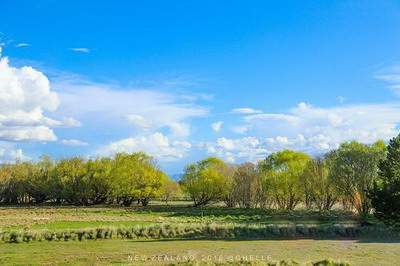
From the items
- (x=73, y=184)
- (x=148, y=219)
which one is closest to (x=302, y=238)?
(x=148, y=219)

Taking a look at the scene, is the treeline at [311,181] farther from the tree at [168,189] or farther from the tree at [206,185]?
the tree at [168,189]

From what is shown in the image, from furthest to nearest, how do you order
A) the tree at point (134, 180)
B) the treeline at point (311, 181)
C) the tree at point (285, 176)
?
the tree at point (134, 180), the tree at point (285, 176), the treeline at point (311, 181)

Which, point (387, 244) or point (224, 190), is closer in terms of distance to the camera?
point (387, 244)

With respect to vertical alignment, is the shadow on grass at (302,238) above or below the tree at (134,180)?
below

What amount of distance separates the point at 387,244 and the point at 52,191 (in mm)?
94087

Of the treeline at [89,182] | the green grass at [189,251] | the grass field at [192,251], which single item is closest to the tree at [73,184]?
the treeline at [89,182]

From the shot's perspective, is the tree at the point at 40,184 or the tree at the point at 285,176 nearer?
the tree at the point at 285,176

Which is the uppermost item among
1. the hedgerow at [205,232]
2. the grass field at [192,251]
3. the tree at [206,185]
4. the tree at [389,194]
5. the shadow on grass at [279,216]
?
the tree at [206,185]

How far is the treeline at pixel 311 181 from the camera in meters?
56.0

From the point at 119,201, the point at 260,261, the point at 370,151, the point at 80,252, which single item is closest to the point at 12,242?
the point at 80,252

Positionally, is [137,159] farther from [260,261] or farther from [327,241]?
[260,261]

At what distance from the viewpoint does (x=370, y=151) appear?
71875mm

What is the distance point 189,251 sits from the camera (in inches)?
1431

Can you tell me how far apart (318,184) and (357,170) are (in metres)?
13.4
